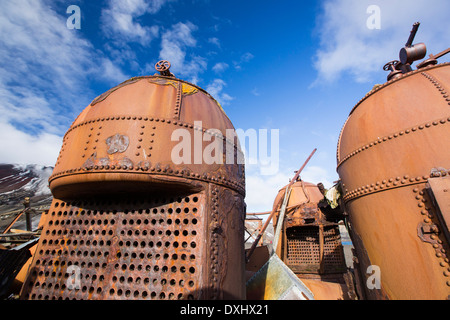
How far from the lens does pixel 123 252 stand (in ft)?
9.51

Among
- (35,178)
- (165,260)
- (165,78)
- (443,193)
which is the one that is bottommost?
(165,260)

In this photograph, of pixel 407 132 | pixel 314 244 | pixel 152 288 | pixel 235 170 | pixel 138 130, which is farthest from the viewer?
pixel 314 244

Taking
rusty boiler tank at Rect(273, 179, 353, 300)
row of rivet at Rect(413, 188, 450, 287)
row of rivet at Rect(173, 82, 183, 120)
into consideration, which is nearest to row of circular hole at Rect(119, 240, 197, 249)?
row of rivet at Rect(173, 82, 183, 120)

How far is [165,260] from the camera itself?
279 cm

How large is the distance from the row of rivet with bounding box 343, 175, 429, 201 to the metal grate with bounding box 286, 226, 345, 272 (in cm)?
739

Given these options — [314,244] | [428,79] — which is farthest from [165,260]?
[314,244]

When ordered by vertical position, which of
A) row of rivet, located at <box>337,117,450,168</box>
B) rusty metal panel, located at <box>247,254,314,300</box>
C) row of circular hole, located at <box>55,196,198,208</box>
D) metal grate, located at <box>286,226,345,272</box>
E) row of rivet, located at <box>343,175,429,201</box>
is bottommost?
rusty metal panel, located at <box>247,254,314,300</box>

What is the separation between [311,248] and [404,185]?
28.4ft

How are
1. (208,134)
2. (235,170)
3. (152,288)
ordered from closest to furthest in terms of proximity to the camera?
(152,288) < (208,134) < (235,170)

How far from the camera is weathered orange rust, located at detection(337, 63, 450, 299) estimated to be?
2.88 meters

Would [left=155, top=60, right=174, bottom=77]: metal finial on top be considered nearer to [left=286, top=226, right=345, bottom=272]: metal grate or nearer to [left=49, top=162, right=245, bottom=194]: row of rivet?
[left=49, top=162, right=245, bottom=194]: row of rivet

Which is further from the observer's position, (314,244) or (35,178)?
(35,178)
